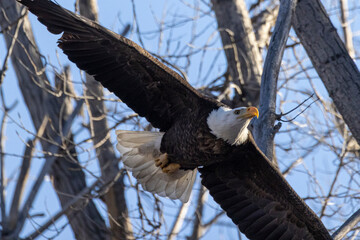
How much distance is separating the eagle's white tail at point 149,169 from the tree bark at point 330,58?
4.57ft

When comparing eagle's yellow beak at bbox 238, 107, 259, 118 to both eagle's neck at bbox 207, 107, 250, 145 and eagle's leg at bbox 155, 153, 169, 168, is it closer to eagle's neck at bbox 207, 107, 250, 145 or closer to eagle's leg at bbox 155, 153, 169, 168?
eagle's neck at bbox 207, 107, 250, 145

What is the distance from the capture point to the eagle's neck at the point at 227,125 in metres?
4.84

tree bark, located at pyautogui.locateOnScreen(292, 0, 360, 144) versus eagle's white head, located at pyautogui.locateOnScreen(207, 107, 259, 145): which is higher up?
tree bark, located at pyautogui.locateOnScreen(292, 0, 360, 144)

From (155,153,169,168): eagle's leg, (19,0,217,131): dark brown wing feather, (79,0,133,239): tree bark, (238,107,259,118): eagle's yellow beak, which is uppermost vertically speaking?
(79,0,133,239): tree bark

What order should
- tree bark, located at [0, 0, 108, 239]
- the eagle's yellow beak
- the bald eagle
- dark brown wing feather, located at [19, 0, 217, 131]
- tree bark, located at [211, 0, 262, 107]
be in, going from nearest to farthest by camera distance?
the eagle's yellow beak → dark brown wing feather, located at [19, 0, 217, 131] → the bald eagle → tree bark, located at [0, 0, 108, 239] → tree bark, located at [211, 0, 262, 107]

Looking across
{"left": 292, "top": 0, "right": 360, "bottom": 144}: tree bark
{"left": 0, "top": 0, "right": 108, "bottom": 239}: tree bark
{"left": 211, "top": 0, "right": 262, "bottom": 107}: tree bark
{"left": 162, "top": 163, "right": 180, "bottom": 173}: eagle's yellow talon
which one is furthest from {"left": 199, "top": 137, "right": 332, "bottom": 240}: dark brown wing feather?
{"left": 0, "top": 0, "right": 108, "bottom": 239}: tree bark

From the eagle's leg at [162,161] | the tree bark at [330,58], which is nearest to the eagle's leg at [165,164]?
the eagle's leg at [162,161]

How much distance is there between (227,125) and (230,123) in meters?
0.03

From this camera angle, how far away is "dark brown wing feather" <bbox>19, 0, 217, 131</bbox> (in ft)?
15.8

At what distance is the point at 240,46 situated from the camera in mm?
7492

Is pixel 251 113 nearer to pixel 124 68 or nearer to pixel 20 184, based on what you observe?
pixel 124 68

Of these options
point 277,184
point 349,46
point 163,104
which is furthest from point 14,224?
point 349,46

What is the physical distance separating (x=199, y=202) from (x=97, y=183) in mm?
1109

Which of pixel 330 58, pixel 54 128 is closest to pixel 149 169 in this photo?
pixel 330 58
